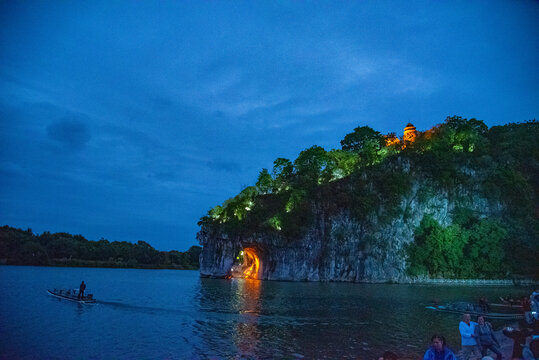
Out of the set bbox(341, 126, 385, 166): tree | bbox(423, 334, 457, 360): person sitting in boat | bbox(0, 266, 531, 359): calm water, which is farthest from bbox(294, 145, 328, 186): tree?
bbox(423, 334, 457, 360): person sitting in boat

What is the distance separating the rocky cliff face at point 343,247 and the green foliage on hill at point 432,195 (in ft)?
4.50

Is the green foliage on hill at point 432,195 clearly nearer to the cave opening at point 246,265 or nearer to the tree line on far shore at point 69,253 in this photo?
the cave opening at point 246,265

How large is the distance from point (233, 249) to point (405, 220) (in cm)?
3834

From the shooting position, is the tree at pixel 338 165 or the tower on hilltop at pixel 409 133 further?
the tower on hilltop at pixel 409 133

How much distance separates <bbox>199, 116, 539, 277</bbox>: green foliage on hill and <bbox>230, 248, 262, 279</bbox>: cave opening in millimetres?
9847

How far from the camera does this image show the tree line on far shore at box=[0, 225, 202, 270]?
123 m

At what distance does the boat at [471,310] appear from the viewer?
27219 millimetres

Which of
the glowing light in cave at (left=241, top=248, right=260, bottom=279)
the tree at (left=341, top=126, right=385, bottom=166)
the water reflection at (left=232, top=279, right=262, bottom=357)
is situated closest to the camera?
the water reflection at (left=232, top=279, right=262, bottom=357)

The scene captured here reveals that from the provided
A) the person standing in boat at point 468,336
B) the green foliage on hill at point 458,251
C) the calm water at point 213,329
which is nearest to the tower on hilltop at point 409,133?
the green foliage on hill at point 458,251

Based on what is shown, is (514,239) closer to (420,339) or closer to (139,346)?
(420,339)

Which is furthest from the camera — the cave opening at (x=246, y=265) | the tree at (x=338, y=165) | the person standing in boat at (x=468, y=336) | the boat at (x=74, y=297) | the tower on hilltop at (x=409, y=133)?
the tower on hilltop at (x=409, y=133)

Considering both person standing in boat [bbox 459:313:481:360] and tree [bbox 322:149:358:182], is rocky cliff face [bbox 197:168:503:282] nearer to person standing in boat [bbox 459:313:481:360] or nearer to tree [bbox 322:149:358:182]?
tree [bbox 322:149:358:182]

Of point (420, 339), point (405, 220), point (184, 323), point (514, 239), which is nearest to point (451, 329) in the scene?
point (420, 339)

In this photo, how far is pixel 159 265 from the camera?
164 m
